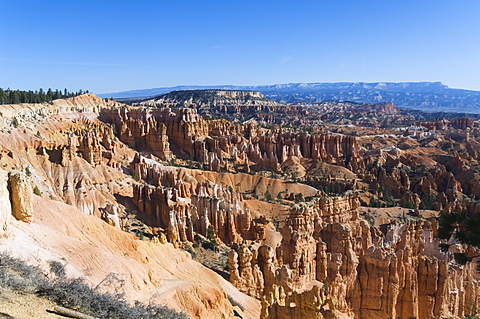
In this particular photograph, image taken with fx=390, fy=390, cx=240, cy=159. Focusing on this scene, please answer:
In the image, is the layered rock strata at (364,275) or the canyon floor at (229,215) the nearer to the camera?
the canyon floor at (229,215)

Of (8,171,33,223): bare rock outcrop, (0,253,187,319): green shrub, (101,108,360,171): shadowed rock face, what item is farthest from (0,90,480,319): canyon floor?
(0,253,187,319): green shrub

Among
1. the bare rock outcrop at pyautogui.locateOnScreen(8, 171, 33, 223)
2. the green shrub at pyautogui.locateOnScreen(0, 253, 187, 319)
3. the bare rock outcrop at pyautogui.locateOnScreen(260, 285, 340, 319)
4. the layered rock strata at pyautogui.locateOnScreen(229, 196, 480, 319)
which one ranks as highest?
the bare rock outcrop at pyautogui.locateOnScreen(8, 171, 33, 223)

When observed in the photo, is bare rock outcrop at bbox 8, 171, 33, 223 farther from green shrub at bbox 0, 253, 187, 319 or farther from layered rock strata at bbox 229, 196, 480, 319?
layered rock strata at bbox 229, 196, 480, 319

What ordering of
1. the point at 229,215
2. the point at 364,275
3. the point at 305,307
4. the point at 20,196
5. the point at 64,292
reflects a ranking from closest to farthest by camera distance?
the point at 64,292 → the point at 20,196 → the point at 305,307 → the point at 364,275 → the point at 229,215

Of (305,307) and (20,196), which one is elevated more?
(20,196)

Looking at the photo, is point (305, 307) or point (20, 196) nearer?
point (20, 196)

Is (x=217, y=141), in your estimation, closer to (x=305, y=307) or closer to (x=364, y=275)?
(x=364, y=275)

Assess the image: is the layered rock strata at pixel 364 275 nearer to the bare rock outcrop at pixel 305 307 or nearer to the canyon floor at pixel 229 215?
the canyon floor at pixel 229 215

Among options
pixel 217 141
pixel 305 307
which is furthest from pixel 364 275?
pixel 217 141

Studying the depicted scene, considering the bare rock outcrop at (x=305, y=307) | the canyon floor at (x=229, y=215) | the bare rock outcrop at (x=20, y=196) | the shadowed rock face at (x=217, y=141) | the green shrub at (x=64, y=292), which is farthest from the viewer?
the shadowed rock face at (x=217, y=141)

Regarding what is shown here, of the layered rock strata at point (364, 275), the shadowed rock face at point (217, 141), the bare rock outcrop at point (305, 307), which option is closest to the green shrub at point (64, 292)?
the bare rock outcrop at point (305, 307)

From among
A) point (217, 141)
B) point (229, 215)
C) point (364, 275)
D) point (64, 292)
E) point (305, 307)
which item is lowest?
point (229, 215)
